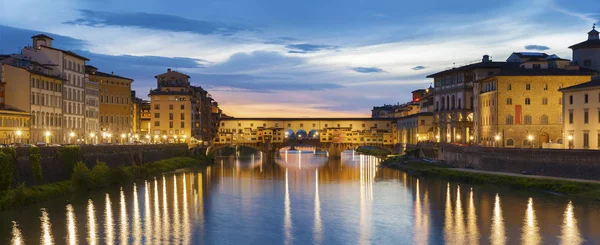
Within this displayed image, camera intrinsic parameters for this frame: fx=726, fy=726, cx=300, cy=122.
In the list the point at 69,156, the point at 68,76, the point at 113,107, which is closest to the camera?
the point at 69,156

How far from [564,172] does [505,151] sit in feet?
33.9

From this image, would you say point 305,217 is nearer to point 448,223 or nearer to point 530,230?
point 448,223

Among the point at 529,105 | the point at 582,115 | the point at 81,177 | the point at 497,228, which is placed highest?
the point at 529,105

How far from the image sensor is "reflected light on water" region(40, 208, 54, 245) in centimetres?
3547

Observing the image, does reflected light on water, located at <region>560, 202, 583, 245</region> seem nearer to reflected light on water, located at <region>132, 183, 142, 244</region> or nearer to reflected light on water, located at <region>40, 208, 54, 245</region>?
reflected light on water, located at <region>132, 183, 142, 244</region>

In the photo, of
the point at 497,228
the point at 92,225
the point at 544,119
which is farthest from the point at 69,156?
the point at 544,119

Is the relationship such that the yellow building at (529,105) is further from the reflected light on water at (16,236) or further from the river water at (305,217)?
the reflected light on water at (16,236)

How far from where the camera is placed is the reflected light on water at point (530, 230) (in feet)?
119

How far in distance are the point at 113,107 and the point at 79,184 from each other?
5131 cm

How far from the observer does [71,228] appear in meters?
39.1

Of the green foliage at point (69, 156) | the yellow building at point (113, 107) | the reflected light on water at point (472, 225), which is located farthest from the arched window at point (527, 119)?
the yellow building at point (113, 107)

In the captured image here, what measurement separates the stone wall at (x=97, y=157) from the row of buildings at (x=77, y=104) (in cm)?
770

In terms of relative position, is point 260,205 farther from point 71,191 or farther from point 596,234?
point 596,234

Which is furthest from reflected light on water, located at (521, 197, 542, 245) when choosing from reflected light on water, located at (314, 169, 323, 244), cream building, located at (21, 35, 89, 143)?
cream building, located at (21, 35, 89, 143)
